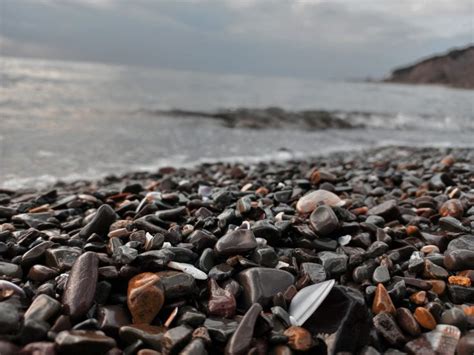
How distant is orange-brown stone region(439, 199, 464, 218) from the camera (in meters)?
3.27

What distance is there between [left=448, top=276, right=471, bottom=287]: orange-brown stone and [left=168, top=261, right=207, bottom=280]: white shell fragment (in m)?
1.52

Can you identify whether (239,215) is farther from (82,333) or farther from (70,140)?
(70,140)

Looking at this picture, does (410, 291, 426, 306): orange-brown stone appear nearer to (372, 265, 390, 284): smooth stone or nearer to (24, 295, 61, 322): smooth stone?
(372, 265, 390, 284): smooth stone

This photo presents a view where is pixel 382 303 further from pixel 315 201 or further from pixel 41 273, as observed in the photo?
pixel 41 273

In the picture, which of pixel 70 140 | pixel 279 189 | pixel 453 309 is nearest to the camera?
pixel 453 309

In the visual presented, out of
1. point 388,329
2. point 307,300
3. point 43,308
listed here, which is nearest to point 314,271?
point 307,300

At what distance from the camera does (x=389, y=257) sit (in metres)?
2.51

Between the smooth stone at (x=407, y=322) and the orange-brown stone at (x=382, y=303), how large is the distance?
0.04 meters

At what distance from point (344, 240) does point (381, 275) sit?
1.64 ft

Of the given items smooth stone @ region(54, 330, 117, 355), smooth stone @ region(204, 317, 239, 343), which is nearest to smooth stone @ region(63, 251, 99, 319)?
smooth stone @ region(54, 330, 117, 355)

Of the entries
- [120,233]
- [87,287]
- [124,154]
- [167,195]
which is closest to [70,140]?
[124,154]

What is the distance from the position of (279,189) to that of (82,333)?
9.44 feet

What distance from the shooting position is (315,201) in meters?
3.35

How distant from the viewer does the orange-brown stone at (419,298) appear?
2.08m
